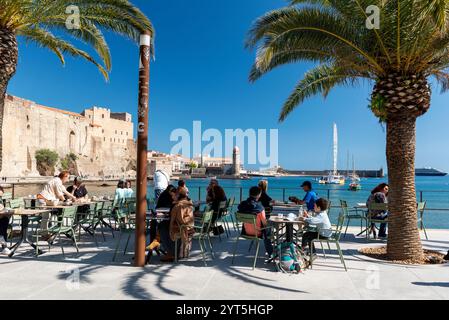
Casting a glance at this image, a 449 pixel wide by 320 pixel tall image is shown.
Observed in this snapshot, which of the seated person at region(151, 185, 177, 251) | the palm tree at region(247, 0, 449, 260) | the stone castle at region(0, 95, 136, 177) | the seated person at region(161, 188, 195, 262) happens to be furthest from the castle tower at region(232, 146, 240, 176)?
the seated person at region(161, 188, 195, 262)

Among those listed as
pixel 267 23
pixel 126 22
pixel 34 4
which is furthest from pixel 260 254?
pixel 34 4

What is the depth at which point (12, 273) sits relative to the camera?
5023 millimetres

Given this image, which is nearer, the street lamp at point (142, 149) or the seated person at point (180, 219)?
the street lamp at point (142, 149)

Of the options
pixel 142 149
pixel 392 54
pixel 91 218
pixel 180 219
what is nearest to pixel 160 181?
pixel 91 218

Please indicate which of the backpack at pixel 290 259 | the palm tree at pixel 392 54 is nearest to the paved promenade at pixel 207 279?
the backpack at pixel 290 259

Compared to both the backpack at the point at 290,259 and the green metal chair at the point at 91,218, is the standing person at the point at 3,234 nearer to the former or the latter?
the green metal chair at the point at 91,218

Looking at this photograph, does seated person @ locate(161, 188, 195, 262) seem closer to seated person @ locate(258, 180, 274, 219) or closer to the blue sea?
seated person @ locate(258, 180, 274, 219)

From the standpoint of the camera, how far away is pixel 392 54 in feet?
20.1

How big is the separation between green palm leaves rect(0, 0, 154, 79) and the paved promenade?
4730 mm

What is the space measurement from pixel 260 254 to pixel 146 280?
8.27 ft

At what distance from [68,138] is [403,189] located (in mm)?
71455

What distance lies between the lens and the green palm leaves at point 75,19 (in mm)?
7297

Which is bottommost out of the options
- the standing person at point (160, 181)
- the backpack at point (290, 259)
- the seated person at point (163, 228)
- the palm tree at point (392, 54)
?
the backpack at point (290, 259)

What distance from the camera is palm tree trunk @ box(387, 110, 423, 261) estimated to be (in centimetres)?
614
